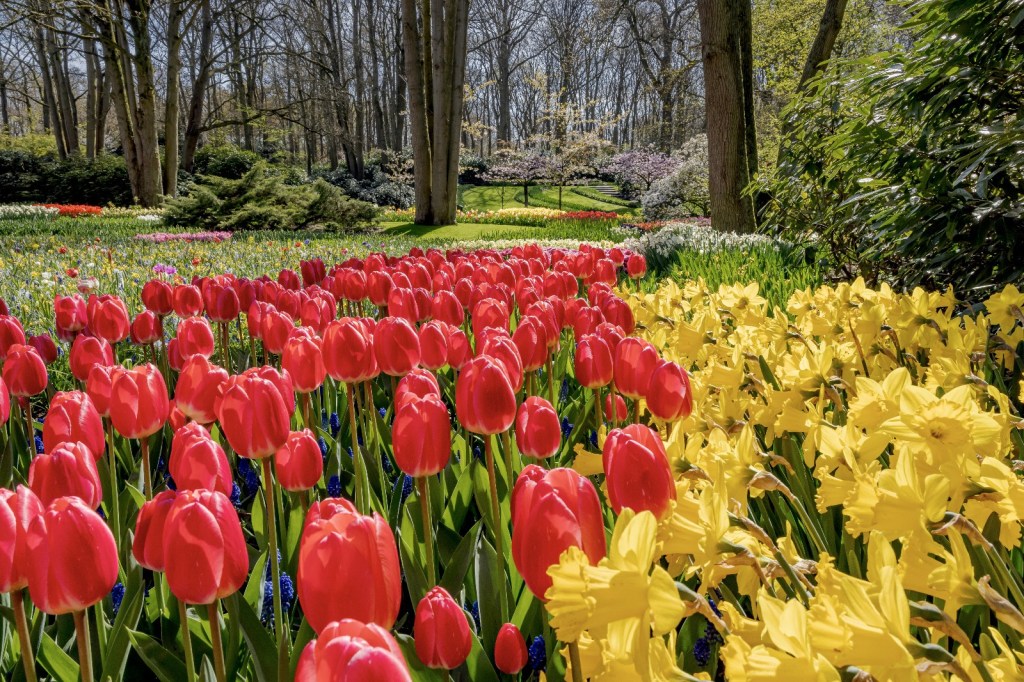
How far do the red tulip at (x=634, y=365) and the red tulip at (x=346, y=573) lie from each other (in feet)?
3.09

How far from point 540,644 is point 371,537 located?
1.78ft

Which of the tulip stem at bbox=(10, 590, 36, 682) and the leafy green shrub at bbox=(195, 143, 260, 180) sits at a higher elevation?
the leafy green shrub at bbox=(195, 143, 260, 180)

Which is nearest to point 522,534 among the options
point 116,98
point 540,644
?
point 540,644

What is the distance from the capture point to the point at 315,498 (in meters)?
1.74

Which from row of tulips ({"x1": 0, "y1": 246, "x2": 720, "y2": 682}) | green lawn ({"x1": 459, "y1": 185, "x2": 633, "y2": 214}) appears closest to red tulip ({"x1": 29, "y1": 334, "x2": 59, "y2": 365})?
row of tulips ({"x1": 0, "y1": 246, "x2": 720, "y2": 682})

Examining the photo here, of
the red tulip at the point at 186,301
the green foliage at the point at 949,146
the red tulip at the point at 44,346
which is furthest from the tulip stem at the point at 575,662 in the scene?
the green foliage at the point at 949,146

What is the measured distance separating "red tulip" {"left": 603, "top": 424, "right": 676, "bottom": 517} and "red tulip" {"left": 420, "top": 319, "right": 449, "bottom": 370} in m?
1.03

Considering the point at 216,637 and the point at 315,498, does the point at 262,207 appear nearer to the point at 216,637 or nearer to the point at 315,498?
the point at 315,498

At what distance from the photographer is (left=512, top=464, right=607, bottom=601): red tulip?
781 millimetres

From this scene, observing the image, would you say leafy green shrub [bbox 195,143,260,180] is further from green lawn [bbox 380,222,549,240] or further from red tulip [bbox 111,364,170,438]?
red tulip [bbox 111,364,170,438]

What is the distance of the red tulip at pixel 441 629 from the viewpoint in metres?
0.87

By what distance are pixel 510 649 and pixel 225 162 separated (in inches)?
1191

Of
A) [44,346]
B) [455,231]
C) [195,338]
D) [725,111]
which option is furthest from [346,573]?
[455,231]

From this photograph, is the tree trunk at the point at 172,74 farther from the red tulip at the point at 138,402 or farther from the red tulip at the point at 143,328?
the red tulip at the point at 138,402
